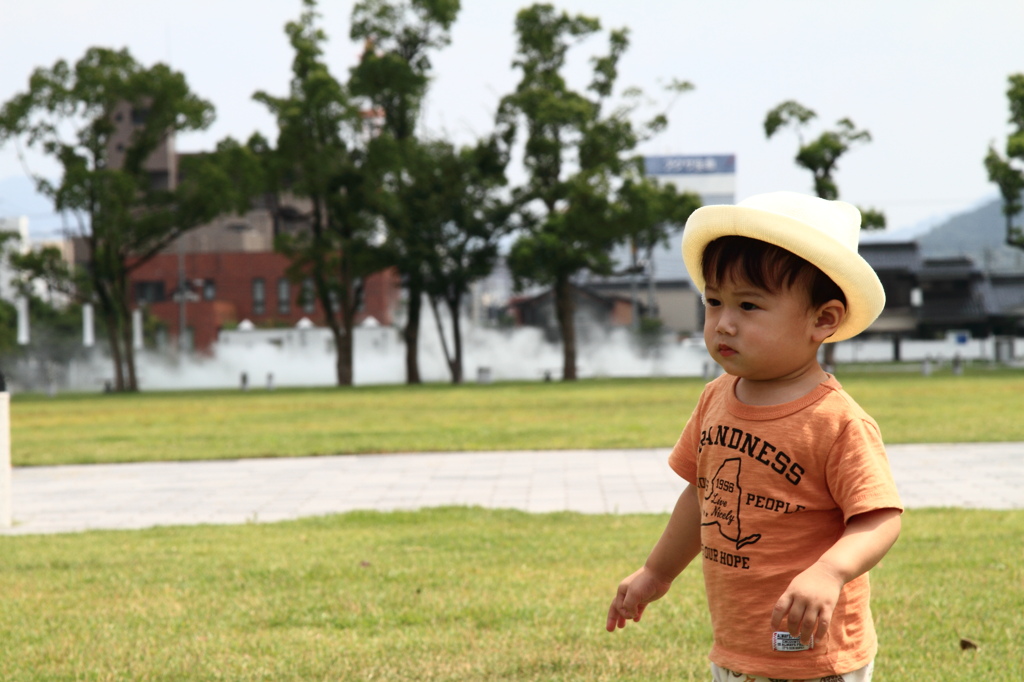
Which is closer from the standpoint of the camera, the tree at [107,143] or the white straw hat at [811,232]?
the white straw hat at [811,232]

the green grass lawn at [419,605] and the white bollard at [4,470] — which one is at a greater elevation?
the white bollard at [4,470]

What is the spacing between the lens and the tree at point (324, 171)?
40.8m

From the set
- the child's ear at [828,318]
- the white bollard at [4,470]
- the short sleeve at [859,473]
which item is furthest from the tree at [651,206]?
the short sleeve at [859,473]

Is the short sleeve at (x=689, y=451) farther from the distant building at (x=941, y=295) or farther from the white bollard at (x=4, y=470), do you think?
the distant building at (x=941, y=295)

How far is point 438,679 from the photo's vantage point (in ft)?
12.5

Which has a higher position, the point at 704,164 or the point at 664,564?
the point at 704,164

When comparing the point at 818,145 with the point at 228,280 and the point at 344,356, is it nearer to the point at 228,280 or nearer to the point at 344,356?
A: the point at 344,356

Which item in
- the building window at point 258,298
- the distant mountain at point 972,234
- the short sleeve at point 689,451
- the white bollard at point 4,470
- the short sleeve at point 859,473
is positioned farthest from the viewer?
the distant mountain at point 972,234

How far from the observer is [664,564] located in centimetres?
256

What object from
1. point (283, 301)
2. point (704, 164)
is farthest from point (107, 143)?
point (704, 164)

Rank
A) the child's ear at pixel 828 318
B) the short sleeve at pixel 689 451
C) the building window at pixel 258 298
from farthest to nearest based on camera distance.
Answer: the building window at pixel 258 298, the short sleeve at pixel 689 451, the child's ear at pixel 828 318

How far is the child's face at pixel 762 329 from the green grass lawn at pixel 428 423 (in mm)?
11062

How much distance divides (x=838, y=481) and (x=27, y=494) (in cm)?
947

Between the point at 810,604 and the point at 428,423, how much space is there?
1664 cm
